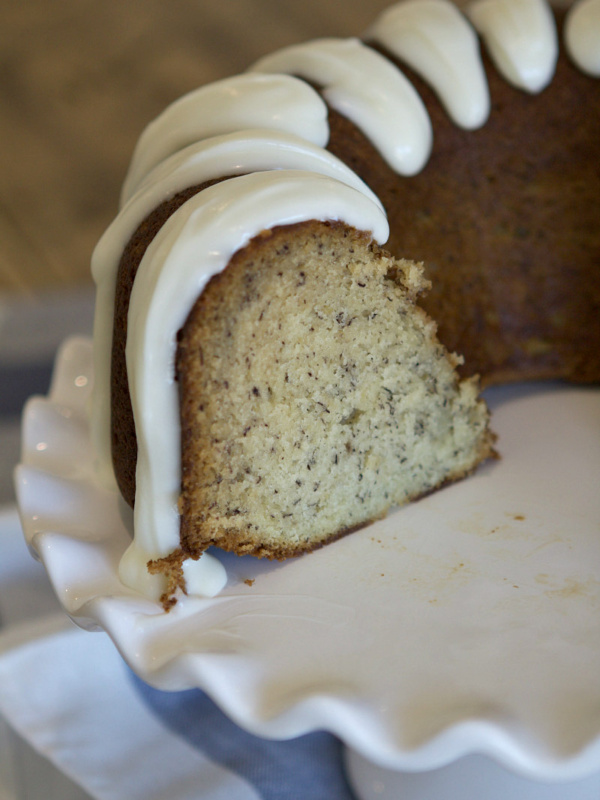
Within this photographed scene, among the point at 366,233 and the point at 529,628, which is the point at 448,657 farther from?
the point at 366,233

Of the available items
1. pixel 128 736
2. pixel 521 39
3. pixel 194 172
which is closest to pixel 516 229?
pixel 521 39

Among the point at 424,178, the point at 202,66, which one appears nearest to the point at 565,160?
the point at 424,178

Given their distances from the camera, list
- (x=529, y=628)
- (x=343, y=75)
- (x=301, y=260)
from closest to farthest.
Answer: (x=529, y=628), (x=301, y=260), (x=343, y=75)

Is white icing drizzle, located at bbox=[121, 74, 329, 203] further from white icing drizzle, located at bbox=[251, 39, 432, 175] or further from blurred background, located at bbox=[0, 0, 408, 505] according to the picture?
blurred background, located at bbox=[0, 0, 408, 505]

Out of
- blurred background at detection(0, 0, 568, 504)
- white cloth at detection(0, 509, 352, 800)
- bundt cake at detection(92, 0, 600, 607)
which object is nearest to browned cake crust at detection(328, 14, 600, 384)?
bundt cake at detection(92, 0, 600, 607)

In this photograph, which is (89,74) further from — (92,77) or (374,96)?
(374,96)
